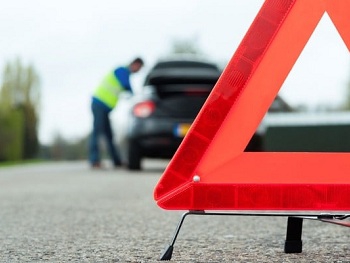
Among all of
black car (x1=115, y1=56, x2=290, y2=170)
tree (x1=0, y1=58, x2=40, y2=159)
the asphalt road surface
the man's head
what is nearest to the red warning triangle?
the asphalt road surface

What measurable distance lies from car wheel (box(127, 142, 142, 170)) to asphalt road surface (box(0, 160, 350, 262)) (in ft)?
16.3

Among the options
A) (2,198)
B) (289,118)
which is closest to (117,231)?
(2,198)

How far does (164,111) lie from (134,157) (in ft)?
3.45

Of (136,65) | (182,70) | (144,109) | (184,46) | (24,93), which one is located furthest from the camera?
(24,93)

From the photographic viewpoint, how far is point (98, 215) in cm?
498

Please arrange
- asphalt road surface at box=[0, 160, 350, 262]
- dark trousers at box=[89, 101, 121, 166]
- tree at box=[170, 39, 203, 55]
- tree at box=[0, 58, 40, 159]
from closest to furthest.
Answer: asphalt road surface at box=[0, 160, 350, 262]
dark trousers at box=[89, 101, 121, 166]
tree at box=[170, 39, 203, 55]
tree at box=[0, 58, 40, 159]

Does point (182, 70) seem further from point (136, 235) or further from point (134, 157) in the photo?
point (136, 235)

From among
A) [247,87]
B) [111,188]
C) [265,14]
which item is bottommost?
[111,188]

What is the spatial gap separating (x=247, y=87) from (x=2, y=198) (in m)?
4.30

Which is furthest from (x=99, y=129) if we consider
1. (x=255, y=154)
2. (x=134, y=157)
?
(x=255, y=154)

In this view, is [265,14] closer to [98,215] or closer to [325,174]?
[325,174]

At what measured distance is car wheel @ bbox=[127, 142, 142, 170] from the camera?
11195 mm

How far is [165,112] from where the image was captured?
422 inches

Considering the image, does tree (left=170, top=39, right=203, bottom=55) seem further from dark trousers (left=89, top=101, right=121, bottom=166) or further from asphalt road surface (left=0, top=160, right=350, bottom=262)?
asphalt road surface (left=0, top=160, right=350, bottom=262)
